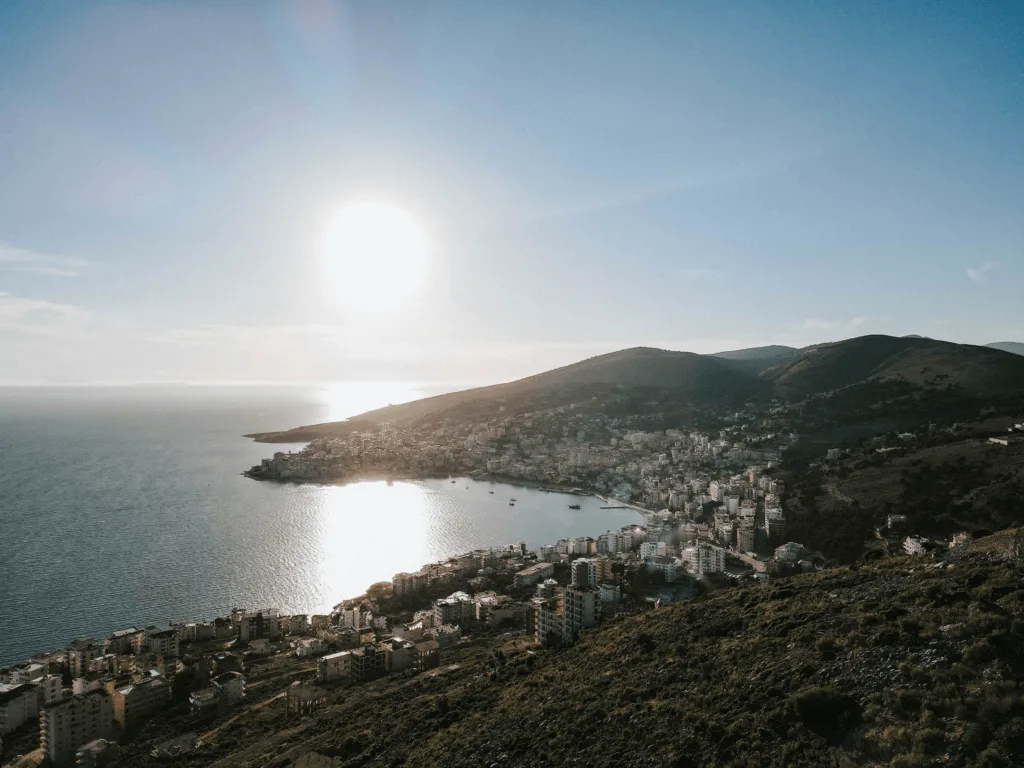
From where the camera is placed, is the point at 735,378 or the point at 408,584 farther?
the point at 735,378

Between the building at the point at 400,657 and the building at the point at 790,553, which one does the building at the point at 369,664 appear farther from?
the building at the point at 790,553

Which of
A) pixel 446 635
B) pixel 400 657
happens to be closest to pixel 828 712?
pixel 400 657

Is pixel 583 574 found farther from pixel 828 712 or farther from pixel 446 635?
pixel 828 712

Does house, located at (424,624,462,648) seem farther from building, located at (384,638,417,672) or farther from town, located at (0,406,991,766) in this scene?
building, located at (384,638,417,672)

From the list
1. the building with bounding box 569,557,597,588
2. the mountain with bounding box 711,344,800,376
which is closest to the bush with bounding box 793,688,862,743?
the building with bounding box 569,557,597,588

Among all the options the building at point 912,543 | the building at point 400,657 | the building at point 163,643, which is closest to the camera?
the building at point 400,657

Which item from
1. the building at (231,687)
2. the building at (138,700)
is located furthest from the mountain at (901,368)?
the building at (138,700)

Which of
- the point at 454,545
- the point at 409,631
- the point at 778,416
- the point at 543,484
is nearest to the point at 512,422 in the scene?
the point at 543,484
